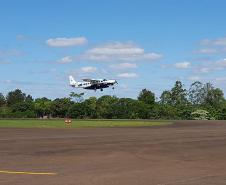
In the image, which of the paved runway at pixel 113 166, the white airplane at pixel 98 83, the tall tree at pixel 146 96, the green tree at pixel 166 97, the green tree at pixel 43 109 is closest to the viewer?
the paved runway at pixel 113 166

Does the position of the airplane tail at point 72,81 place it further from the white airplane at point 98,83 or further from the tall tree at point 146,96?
the tall tree at point 146,96

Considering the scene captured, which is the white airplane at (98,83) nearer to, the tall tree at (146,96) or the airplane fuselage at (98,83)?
the airplane fuselage at (98,83)

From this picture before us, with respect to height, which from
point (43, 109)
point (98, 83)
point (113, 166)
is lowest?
point (113, 166)

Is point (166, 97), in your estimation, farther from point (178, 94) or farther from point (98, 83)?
point (98, 83)

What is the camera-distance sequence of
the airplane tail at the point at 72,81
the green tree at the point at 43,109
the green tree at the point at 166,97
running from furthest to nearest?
the green tree at the point at 166,97 → the green tree at the point at 43,109 → the airplane tail at the point at 72,81

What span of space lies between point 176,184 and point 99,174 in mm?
2764

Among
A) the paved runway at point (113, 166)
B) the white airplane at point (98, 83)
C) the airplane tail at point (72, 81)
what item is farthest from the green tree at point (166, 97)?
the paved runway at point (113, 166)

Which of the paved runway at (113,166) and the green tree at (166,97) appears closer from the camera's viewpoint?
the paved runway at (113,166)

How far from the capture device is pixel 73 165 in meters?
18.1

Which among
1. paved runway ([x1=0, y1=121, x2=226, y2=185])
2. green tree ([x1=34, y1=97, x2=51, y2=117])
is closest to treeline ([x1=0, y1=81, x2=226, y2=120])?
green tree ([x1=34, y1=97, x2=51, y2=117])

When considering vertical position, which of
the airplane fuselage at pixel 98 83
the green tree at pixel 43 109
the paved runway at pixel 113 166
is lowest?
the paved runway at pixel 113 166

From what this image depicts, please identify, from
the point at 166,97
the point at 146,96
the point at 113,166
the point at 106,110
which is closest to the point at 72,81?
the point at 106,110

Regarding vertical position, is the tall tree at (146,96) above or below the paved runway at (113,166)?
above

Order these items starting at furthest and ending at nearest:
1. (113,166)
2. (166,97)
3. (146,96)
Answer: (166,97)
(146,96)
(113,166)
